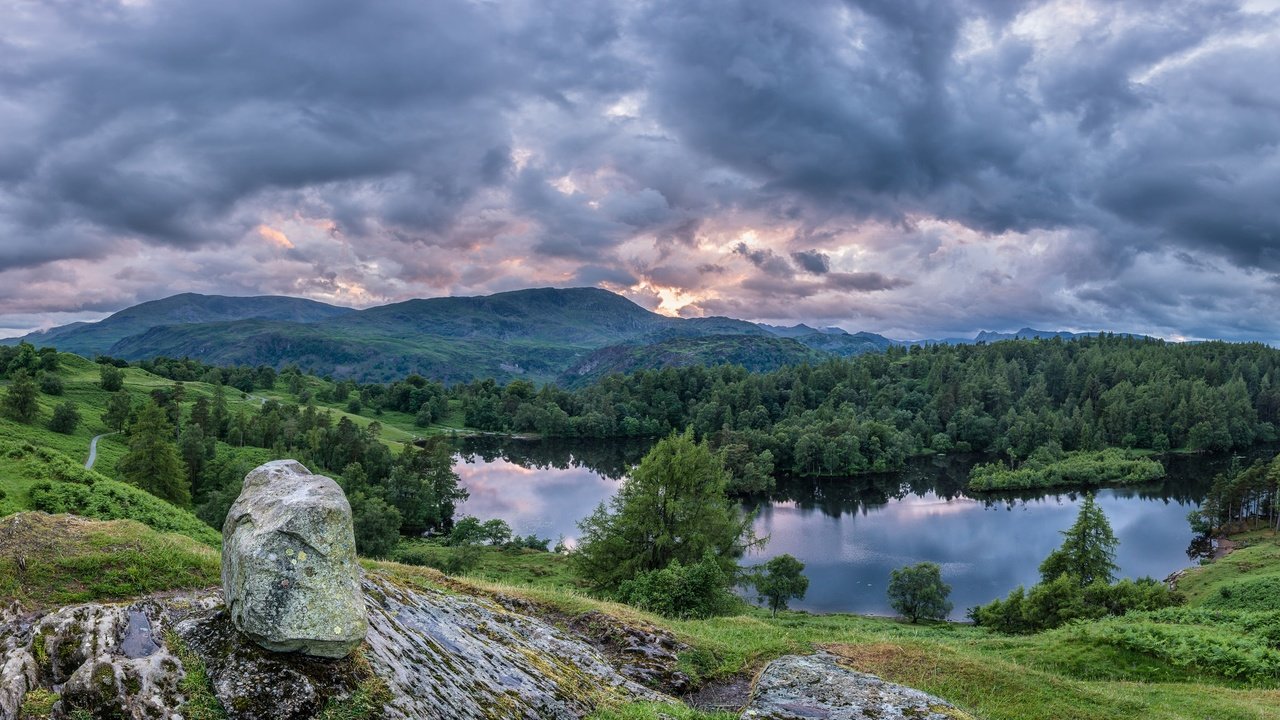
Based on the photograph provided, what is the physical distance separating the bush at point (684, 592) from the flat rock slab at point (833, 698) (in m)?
14.5

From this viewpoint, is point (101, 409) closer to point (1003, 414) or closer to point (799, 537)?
point (799, 537)

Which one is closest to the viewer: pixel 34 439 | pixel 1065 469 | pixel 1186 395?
pixel 34 439

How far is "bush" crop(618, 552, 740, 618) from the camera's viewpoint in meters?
28.2

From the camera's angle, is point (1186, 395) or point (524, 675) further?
point (1186, 395)

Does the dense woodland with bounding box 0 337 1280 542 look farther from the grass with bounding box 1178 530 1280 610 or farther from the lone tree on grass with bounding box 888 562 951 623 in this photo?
the grass with bounding box 1178 530 1280 610

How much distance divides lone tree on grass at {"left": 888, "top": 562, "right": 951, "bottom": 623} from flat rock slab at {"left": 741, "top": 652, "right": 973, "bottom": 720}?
50.3 m

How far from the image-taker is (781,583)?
59.3 m

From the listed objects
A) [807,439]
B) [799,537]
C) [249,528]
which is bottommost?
[799,537]

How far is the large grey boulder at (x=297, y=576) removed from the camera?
27.4ft

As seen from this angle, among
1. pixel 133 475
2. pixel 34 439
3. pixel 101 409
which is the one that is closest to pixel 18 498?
pixel 133 475

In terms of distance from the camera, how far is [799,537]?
8838 cm

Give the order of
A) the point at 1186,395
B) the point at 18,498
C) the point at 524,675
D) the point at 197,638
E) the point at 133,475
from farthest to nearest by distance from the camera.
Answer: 1. the point at 1186,395
2. the point at 133,475
3. the point at 18,498
4. the point at 524,675
5. the point at 197,638

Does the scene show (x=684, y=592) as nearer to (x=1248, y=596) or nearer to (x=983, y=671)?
(x=983, y=671)

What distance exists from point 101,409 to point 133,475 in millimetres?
60257
